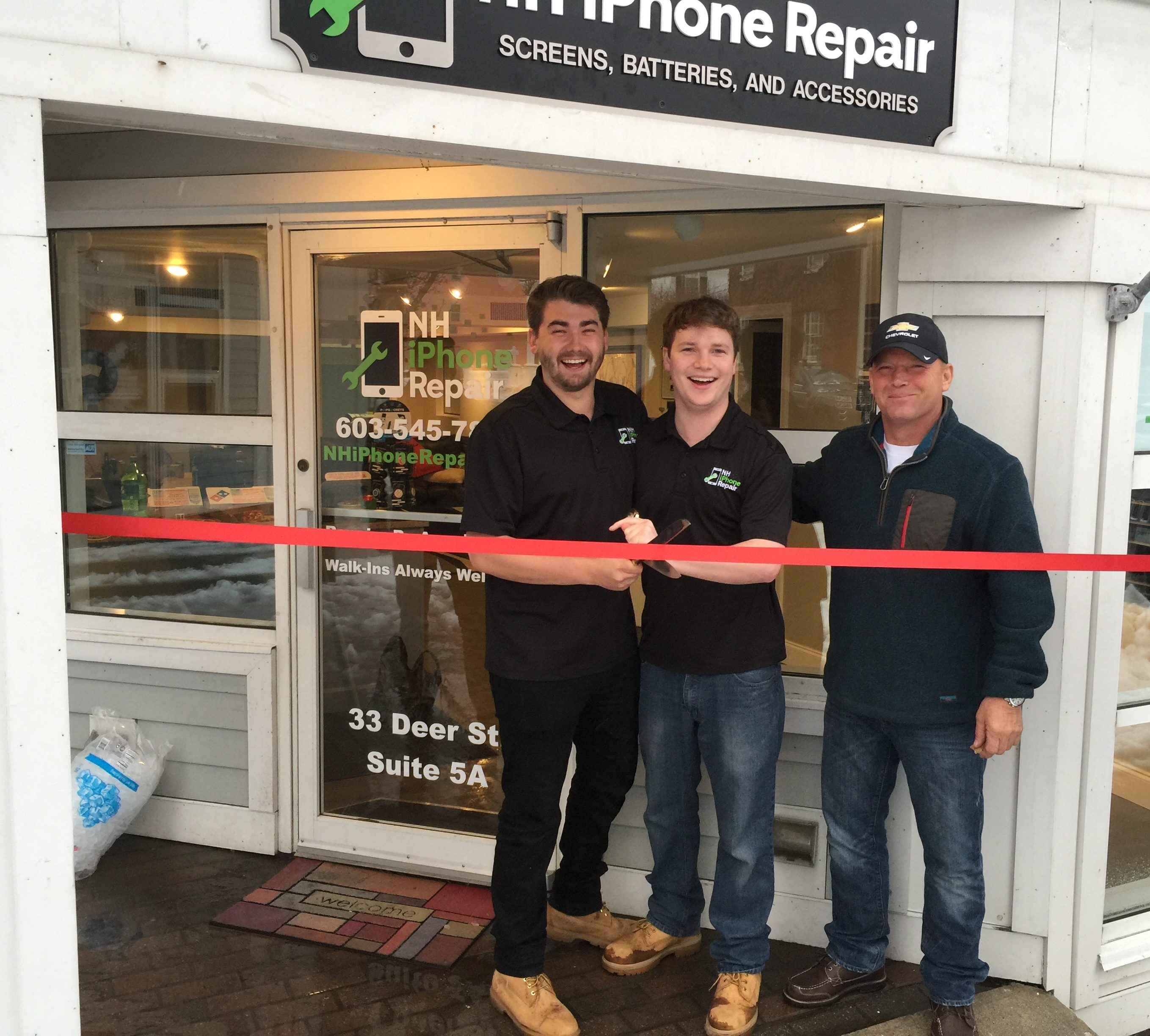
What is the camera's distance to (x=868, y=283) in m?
3.35

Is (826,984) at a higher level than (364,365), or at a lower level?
lower

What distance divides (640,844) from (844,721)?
98 centimetres

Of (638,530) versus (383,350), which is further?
(383,350)

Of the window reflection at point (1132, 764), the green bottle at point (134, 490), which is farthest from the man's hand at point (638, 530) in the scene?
the green bottle at point (134, 490)

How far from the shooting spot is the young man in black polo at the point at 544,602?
2.80m

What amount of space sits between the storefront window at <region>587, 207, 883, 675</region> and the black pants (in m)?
0.81

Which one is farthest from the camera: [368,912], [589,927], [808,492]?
[368,912]

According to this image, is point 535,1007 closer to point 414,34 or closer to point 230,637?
point 230,637

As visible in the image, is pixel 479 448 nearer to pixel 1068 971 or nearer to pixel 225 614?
pixel 225 614

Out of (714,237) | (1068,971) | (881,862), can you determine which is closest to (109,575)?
(714,237)

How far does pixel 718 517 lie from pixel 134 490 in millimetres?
2542

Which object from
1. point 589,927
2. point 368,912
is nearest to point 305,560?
point 368,912

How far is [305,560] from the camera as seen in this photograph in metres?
3.90

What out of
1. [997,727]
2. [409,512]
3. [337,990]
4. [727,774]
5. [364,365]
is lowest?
[337,990]
